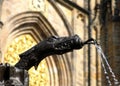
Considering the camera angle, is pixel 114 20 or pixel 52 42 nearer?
pixel 52 42

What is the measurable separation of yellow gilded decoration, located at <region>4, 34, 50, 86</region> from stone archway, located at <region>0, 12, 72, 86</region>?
0.13 meters

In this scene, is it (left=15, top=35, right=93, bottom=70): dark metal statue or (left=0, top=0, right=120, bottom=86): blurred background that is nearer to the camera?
(left=15, top=35, right=93, bottom=70): dark metal statue

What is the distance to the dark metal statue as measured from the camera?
6652 mm

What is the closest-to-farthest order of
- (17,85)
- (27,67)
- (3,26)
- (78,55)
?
(17,85) → (27,67) → (3,26) → (78,55)

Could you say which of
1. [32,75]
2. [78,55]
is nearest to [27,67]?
[32,75]

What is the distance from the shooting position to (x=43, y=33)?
604 inches

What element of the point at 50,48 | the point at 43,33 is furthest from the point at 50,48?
the point at 43,33

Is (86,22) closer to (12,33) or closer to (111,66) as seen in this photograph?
(111,66)

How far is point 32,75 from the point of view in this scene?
48.8 feet

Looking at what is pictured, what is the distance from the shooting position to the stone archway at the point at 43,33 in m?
14.5

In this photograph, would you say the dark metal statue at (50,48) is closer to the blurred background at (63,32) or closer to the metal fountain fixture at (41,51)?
the metal fountain fixture at (41,51)

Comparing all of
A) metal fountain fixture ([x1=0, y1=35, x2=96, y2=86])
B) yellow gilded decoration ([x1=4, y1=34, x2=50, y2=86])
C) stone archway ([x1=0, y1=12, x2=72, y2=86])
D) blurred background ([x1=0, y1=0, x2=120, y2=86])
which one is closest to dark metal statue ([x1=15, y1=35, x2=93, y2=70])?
metal fountain fixture ([x1=0, y1=35, x2=96, y2=86])

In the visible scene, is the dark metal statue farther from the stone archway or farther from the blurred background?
the stone archway

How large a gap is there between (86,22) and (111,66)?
1.60m
